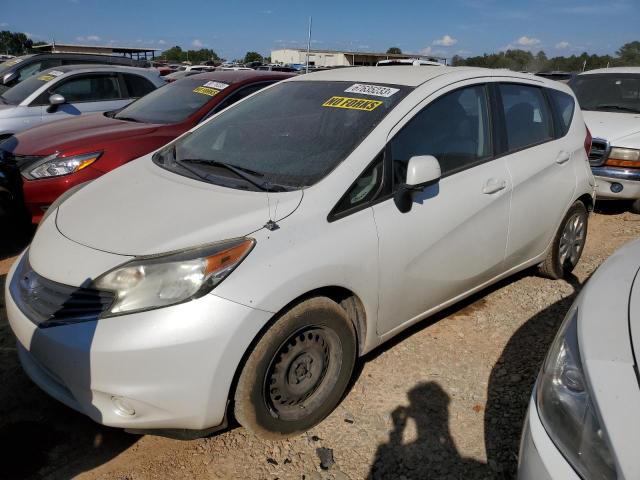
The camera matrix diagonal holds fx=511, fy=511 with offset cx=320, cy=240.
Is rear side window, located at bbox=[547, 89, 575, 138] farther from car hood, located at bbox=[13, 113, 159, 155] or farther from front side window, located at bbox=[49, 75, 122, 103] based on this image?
front side window, located at bbox=[49, 75, 122, 103]

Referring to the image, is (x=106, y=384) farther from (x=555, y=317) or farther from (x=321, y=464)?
(x=555, y=317)

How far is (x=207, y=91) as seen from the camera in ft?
17.6

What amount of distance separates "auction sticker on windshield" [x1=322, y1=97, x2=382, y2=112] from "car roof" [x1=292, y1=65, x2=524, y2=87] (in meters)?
0.23

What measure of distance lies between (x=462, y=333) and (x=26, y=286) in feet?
8.34

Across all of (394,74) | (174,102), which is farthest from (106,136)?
(394,74)

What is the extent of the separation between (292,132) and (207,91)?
2.83 m

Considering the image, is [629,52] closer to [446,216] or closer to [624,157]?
[624,157]

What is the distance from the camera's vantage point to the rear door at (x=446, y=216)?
2.59 meters

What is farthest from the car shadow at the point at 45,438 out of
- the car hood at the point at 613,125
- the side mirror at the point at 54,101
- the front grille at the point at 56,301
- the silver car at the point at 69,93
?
the car hood at the point at 613,125

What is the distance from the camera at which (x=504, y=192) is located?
10.3 ft

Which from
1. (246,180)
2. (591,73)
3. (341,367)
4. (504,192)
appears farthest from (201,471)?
(591,73)

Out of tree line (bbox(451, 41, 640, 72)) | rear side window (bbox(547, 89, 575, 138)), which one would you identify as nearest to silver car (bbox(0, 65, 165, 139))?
rear side window (bbox(547, 89, 575, 138))

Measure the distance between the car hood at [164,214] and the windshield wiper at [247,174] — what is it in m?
0.07

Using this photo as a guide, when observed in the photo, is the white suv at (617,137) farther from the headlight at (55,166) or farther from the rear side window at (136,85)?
the rear side window at (136,85)
